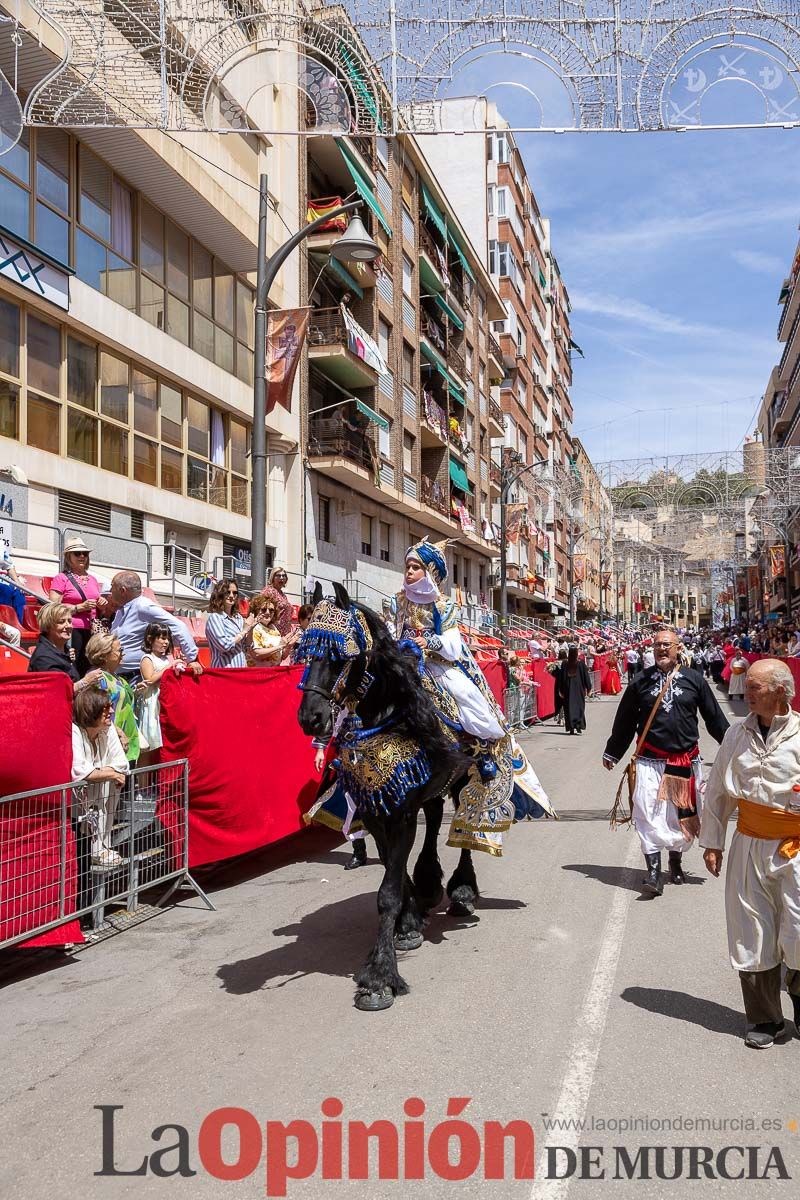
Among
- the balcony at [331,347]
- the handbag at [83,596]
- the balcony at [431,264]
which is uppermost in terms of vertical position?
the balcony at [431,264]

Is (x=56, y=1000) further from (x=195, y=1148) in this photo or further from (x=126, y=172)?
(x=126, y=172)

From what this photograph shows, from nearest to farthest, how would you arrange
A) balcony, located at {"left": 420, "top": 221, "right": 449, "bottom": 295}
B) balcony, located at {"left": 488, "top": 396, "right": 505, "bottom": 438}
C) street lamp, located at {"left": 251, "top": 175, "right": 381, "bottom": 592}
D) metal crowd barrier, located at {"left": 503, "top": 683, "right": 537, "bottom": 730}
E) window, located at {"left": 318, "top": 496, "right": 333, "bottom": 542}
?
street lamp, located at {"left": 251, "top": 175, "right": 381, "bottom": 592}
metal crowd barrier, located at {"left": 503, "top": 683, "right": 537, "bottom": 730}
window, located at {"left": 318, "top": 496, "right": 333, "bottom": 542}
balcony, located at {"left": 420, "top": 221, "right": 449, "bottom": 295}
balcony, located at {"left": 488, "top": 396, "right": 505, "bottom": 438}

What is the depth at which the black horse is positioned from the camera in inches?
185

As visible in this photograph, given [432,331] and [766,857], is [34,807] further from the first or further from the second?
[432,331]

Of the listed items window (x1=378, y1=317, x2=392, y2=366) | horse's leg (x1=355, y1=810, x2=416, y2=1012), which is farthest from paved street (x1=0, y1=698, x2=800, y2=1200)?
window (x1=378, y1=317, x2=392, y2=366)

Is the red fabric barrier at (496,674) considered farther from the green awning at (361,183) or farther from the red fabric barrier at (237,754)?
the green awning at (361,183)

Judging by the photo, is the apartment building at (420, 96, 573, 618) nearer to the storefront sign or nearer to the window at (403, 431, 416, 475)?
the window at (403, 431, 416, 475)

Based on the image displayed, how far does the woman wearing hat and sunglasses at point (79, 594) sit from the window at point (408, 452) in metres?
25.1

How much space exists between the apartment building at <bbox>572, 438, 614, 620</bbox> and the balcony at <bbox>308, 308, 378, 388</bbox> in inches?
820

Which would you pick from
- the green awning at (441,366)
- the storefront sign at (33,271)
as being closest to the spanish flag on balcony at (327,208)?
the green awning at (441,366)

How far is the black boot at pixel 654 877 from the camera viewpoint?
7.00 metres

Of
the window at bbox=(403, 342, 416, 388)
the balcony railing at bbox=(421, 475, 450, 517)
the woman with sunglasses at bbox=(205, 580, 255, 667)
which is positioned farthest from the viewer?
the balcony railing at bbox=(421, 475, 450, 517)

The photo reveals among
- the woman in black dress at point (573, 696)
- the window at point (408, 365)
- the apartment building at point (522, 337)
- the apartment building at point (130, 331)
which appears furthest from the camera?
the apartment building at point (522, 337)

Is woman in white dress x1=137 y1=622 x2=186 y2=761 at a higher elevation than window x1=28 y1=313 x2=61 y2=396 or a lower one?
lower
